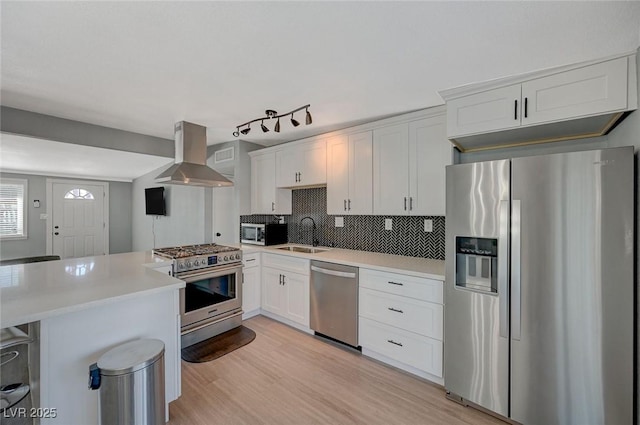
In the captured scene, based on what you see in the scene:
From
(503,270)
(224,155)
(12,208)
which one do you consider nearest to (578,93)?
(503,270)

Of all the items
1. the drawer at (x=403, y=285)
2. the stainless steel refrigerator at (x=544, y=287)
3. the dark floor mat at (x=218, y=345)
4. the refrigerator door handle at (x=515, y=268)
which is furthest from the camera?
the dark floor mat at (x=218, y=345)

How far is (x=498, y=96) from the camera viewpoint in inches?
78.8

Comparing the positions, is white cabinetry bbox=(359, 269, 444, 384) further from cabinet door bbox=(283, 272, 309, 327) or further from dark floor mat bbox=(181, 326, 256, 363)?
dark floor mat bbox=(181, 326, 256, 363)

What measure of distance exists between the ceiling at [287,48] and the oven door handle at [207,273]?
1.71m

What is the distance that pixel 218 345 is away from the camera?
9.55 feet

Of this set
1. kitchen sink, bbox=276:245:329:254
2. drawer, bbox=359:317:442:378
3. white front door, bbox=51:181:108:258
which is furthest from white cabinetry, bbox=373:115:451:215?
white front door, bbox=51:181:108:258

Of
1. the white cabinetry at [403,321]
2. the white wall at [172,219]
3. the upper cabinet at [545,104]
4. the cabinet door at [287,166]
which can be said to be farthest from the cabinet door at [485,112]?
the white wall at [172,219]

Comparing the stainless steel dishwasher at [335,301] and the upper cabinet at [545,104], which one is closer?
the upper cabinet at [545,104]

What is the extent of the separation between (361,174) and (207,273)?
202 centimetres

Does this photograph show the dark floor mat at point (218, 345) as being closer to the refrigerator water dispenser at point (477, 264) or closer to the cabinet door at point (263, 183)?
the cabinet door at point (263, 183)

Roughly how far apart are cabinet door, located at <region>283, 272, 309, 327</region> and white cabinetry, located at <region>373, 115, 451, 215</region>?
3.91 feet

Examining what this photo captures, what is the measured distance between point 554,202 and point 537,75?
88 centimetres

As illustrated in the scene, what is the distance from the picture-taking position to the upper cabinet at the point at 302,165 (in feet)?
11.2

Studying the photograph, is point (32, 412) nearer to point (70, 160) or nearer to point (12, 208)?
point (70, 160)
